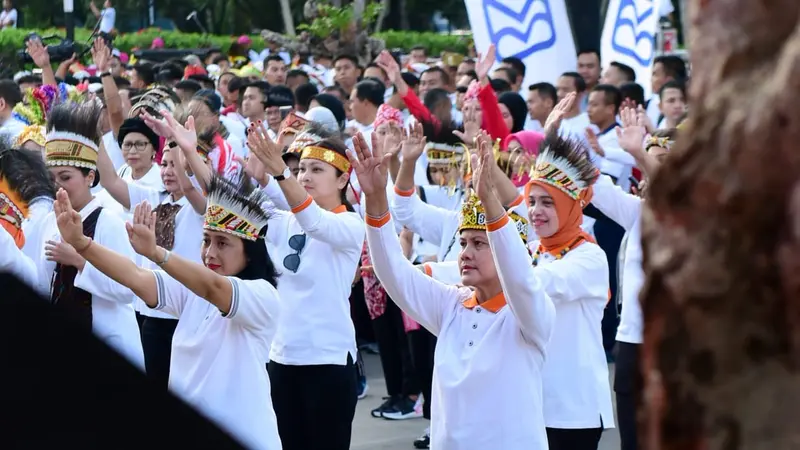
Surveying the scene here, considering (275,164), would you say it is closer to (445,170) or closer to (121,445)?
(445,170)

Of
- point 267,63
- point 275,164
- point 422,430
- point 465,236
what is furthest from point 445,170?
point 267,63

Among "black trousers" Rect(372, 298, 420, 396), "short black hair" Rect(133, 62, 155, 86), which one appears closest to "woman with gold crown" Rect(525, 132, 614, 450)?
"black trousers" Rect(372, 298, 420, 396)

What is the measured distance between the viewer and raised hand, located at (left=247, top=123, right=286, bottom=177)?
221 inches

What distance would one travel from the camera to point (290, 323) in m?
5.84

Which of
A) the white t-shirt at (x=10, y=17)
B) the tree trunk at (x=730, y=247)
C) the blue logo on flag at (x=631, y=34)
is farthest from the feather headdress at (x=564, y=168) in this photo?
the white t-shirt at (x=10, y=17)

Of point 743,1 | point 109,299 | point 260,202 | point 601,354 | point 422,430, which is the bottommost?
point 422,430

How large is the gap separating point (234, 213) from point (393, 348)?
3.61 m

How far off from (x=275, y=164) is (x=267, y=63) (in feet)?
33.8

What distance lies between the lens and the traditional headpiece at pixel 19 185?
5.62m

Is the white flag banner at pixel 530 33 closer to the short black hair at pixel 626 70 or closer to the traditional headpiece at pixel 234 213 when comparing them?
the short black hair at pixel 626 70

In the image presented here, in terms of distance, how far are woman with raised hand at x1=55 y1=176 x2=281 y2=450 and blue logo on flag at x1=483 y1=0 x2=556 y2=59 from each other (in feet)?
26.6

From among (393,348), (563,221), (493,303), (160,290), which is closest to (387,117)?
(393,348)

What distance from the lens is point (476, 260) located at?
14.8 feet

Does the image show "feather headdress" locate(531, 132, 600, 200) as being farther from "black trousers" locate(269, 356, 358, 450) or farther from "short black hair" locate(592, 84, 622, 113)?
"short black hair" locate(592, 84, 622, 113)
